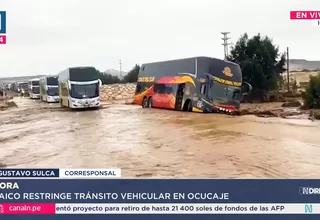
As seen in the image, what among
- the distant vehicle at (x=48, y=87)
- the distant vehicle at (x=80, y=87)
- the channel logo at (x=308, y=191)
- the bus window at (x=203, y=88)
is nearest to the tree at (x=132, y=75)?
the distant vehicle at (x=80, y=87)

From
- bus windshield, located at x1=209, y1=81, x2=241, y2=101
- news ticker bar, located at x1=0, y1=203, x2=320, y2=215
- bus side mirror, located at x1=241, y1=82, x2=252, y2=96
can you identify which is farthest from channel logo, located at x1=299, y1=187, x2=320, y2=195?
bus windshield, located at x1=209, y1=81, x2=241, y2=101

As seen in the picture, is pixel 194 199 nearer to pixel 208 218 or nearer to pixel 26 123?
pixel 208 218

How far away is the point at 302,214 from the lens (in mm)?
1903

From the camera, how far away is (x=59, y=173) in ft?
6.36

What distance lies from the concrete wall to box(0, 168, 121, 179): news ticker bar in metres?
0.57

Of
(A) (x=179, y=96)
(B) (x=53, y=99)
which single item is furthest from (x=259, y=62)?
(A) (x=179, y=96)

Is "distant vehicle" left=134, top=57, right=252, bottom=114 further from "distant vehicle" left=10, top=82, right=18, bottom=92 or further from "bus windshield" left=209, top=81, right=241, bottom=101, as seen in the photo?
"distant vehicle" left=10, top=82, right=18, bottom=92

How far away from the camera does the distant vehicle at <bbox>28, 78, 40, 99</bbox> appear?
93.4 inches

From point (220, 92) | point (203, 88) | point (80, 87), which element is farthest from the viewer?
point (203, 88)

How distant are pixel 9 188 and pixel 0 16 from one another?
775mm

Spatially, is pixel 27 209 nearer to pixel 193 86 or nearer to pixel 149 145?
pixel 149 145

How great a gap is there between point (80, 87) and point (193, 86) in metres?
1.75

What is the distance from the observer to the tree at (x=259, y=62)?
86.0 inches

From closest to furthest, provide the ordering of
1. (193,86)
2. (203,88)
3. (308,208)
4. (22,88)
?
(308,208) < (22,88) < (203,88) < (193,86)
